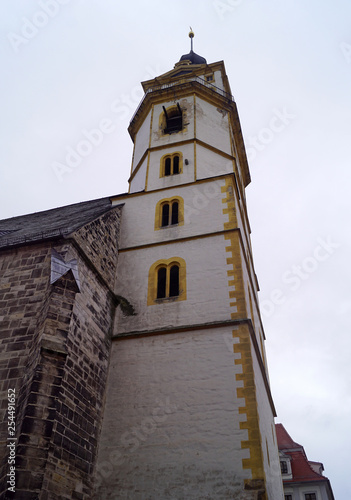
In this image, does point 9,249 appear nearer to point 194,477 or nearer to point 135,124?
point 194,477

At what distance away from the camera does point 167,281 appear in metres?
12.6

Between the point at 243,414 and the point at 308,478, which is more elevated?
the point at 308,478

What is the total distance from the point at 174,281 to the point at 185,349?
7.80 feet

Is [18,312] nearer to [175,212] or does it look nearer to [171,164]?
[175,212]

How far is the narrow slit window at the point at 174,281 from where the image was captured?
40.4ft

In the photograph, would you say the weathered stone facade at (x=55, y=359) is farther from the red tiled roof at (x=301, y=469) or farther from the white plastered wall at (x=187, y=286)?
the red tiled roof at (x=301, y=469)

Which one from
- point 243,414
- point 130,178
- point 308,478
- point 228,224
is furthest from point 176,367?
point 308,478

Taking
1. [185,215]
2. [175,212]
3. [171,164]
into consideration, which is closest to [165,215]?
[175,212]

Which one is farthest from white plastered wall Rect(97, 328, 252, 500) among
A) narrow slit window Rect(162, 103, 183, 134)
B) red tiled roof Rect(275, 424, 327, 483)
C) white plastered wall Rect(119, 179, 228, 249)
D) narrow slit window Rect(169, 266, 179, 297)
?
red tiled roof Rect(275, 424, 327, 483)

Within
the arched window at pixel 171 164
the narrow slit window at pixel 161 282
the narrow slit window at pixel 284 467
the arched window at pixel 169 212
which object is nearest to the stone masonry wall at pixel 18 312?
the narrow slit window at pixel 161 282

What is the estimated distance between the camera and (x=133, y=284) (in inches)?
507

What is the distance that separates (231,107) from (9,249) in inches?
490

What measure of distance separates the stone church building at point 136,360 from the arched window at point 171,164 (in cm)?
135

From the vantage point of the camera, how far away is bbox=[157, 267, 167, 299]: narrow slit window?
12391 millimetres
